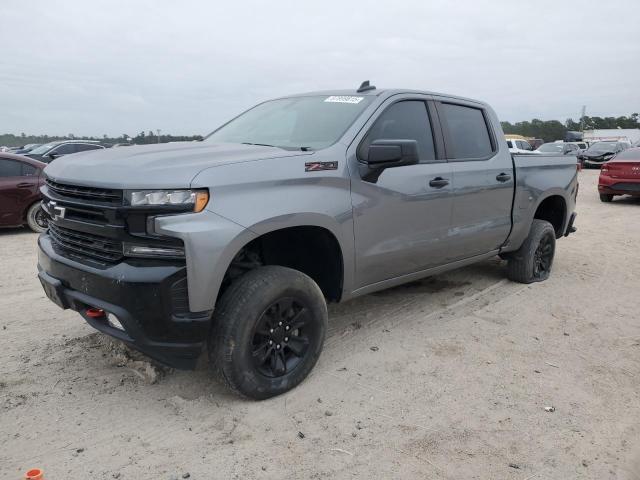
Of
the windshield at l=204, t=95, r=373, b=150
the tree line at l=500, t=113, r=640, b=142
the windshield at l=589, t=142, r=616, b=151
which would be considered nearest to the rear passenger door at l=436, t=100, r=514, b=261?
the windshield at l=204, t=95, r=373, b=150

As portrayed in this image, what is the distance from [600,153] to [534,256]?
2474cm

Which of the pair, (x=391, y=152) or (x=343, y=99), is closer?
(x=391, y=152)

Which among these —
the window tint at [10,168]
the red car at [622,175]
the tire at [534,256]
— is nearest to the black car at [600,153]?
the red car at [622,175]

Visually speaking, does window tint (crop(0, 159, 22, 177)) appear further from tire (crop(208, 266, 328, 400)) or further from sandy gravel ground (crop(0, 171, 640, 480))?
tire (crop(208, 266, 328, 400))

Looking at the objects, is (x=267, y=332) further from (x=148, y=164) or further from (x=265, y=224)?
(x=148, y=164)

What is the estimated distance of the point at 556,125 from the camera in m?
71.2

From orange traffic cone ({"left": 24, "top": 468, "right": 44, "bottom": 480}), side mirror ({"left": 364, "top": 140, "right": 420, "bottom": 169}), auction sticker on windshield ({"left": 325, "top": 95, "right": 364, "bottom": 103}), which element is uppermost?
auction sticker on windshield ({"left": 325, "top": 95, "right": 364, "bottom": 103})

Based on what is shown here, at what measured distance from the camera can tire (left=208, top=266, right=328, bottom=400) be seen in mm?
2902

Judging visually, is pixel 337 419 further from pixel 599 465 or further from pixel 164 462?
pixel 599 465

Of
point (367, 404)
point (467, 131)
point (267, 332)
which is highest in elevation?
point (467, 131)

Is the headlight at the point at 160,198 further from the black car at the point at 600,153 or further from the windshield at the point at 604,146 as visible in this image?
the windshield at the point at 604,146

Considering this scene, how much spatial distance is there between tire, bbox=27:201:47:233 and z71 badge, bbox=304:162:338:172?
23.2ft

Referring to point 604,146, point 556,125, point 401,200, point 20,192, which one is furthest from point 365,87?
point 556,125

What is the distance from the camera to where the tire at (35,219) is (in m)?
8.70
